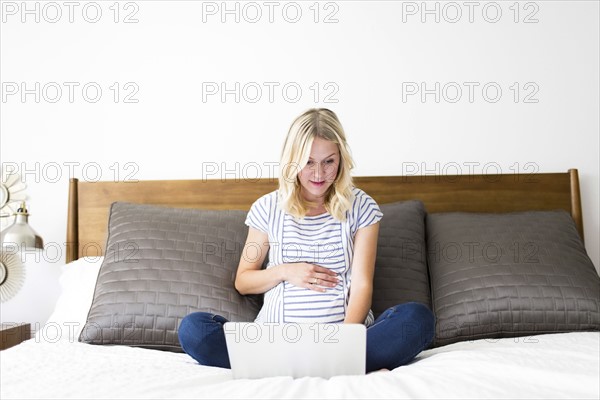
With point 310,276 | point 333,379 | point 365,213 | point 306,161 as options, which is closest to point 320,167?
point 306,161

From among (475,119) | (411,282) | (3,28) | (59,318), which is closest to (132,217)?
(59,318)

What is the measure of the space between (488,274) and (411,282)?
223mm

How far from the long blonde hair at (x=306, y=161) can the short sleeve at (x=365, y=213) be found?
31mm

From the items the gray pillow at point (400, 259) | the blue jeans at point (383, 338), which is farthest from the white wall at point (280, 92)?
the blue jeans at point (383, 338)

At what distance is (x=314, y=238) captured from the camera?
1790 millimetres

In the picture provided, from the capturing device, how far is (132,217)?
202 centimetres

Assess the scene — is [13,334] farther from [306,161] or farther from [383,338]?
[383,338]

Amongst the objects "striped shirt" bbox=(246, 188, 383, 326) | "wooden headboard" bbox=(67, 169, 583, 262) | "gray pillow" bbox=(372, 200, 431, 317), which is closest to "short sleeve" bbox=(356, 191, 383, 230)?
"striped shirt" bbox=(246, 188, 383, 326)

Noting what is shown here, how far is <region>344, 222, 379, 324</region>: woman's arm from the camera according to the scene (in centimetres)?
164

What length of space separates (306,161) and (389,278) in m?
0.46

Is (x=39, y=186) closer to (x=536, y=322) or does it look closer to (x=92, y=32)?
(x=92, y=32)

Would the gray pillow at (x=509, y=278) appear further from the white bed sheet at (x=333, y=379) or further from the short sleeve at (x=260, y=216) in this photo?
the short sleeve at (x=260, y=216)

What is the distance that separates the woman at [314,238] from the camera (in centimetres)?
169

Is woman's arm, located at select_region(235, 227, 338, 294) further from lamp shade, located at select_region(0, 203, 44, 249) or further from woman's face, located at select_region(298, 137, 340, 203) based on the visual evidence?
lamp shade, located at select_region(0, 203, 44, 249)
